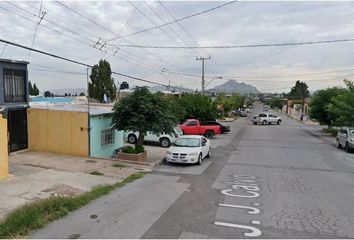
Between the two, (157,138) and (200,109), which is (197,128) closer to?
(200,109)

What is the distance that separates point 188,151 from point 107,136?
4835mm

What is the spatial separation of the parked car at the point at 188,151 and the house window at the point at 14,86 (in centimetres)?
802

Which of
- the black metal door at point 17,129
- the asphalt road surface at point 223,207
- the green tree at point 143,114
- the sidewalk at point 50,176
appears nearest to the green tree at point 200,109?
the green tree at point 143,114

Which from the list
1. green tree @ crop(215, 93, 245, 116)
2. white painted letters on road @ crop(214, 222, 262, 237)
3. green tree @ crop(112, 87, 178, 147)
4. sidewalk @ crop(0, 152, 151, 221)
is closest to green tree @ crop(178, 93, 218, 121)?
green tree @ crop(112, 87, 178, 147)

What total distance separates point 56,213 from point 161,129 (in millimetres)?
8841

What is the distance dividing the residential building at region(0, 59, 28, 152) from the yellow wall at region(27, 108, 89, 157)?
0.38 metres

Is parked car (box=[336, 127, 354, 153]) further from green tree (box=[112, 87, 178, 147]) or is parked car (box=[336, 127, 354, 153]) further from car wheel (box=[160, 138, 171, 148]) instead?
green tree (box=[112, 87, 178, 147])

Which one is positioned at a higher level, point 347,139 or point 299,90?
point 299,90

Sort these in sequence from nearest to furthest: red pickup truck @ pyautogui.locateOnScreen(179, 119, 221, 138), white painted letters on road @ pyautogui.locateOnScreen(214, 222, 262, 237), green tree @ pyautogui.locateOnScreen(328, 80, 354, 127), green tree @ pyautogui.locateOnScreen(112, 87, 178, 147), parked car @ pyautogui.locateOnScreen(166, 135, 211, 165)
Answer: white painted letters on road @ pyautogui.locateOnScreen(214, 222, 262, 237) → parked car @ pyautogui.locateOnScreen(166, 135, 211, 165) → green tree @ pyautogui.locateOnScreen(112, 87, 178, 147) → green tree @ pyautogui.locateOnScreen(328, 80, 354, 127) → red pickup truck @ pyautogui.locateOnScreen(179, 119, 221, 138)

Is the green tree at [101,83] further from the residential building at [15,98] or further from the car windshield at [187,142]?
the car windshield at [187,142]

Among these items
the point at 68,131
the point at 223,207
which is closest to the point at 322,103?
the point at 68,131

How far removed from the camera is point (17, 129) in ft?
53.7

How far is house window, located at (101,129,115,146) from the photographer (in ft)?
56.4

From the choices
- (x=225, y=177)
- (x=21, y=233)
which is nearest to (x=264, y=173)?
(x=225, y=177)
